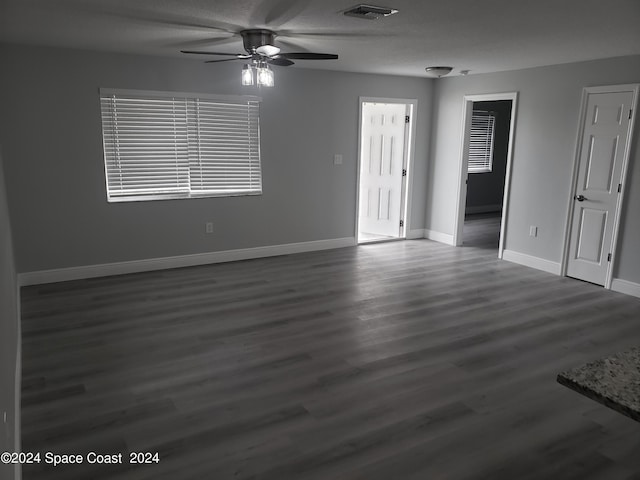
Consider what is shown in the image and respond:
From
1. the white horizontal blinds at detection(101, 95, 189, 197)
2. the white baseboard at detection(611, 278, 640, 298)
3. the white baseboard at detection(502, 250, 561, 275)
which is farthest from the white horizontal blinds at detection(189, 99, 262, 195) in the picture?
the white baseboard at detection(611, 278, 640, 298)

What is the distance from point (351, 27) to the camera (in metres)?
3.62

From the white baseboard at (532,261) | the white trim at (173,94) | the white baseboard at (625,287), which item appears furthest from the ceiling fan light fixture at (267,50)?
the white baseboard at (625,287)

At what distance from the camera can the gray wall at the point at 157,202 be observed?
4.82 m

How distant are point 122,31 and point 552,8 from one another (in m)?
3.19

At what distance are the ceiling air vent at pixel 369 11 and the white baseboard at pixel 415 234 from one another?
15.1ft

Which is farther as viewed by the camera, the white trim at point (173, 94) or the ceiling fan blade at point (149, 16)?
the white trim at point (173, 94)

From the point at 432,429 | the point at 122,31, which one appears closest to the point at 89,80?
the point at 122,31

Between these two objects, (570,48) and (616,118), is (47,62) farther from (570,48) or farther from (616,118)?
(616,118)

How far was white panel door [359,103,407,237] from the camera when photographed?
7195mm

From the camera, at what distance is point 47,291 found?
4828 mm

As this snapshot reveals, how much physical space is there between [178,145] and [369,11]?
3.19 meters

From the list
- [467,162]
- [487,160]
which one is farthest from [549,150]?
[487,160]

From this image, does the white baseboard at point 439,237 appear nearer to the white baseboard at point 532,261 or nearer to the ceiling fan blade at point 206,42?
the white baseboard at point 532,261

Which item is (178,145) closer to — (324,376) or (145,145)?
(145,145)
